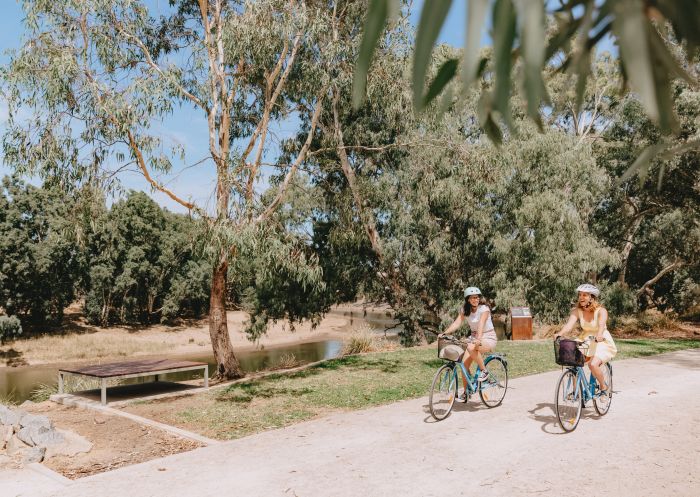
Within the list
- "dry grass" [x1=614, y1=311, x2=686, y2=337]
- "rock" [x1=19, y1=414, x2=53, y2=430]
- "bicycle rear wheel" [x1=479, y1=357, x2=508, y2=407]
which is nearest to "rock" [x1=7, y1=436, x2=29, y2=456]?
"rock" [x1=19, y1=414, x2=53, y2=430]

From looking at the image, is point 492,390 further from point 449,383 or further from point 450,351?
point 450,351

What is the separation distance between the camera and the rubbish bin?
18516mm

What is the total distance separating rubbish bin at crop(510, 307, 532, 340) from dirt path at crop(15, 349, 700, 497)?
993 centimetres

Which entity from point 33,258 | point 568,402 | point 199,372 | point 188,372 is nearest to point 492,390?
point 568,402

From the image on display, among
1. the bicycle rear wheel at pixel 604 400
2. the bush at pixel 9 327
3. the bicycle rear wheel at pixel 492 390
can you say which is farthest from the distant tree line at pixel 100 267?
the bicycle rear wheel at pixel 604 400

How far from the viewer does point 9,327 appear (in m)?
36.4

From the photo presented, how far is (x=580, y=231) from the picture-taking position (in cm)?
1866

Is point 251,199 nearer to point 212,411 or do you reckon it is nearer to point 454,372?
point 212,411

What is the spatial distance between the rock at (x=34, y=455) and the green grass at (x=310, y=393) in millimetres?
1961

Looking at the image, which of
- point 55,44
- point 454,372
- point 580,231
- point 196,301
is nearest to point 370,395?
point 454,372

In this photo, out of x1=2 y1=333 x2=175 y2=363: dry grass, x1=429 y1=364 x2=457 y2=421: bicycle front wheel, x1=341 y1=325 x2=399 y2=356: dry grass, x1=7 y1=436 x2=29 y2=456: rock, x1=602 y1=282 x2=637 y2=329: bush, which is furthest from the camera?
x1=2 y1=333 x2=175 y2=363: dry grass

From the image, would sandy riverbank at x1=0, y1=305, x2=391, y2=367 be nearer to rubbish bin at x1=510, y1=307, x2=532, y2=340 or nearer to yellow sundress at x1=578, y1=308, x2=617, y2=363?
rubbish bin at x1=510, y1=307, x2=532, y2=340

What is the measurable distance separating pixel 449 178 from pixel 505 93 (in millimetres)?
17608

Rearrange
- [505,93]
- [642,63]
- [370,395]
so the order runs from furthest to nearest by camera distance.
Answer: [370,395], [505,93], [642,63]
